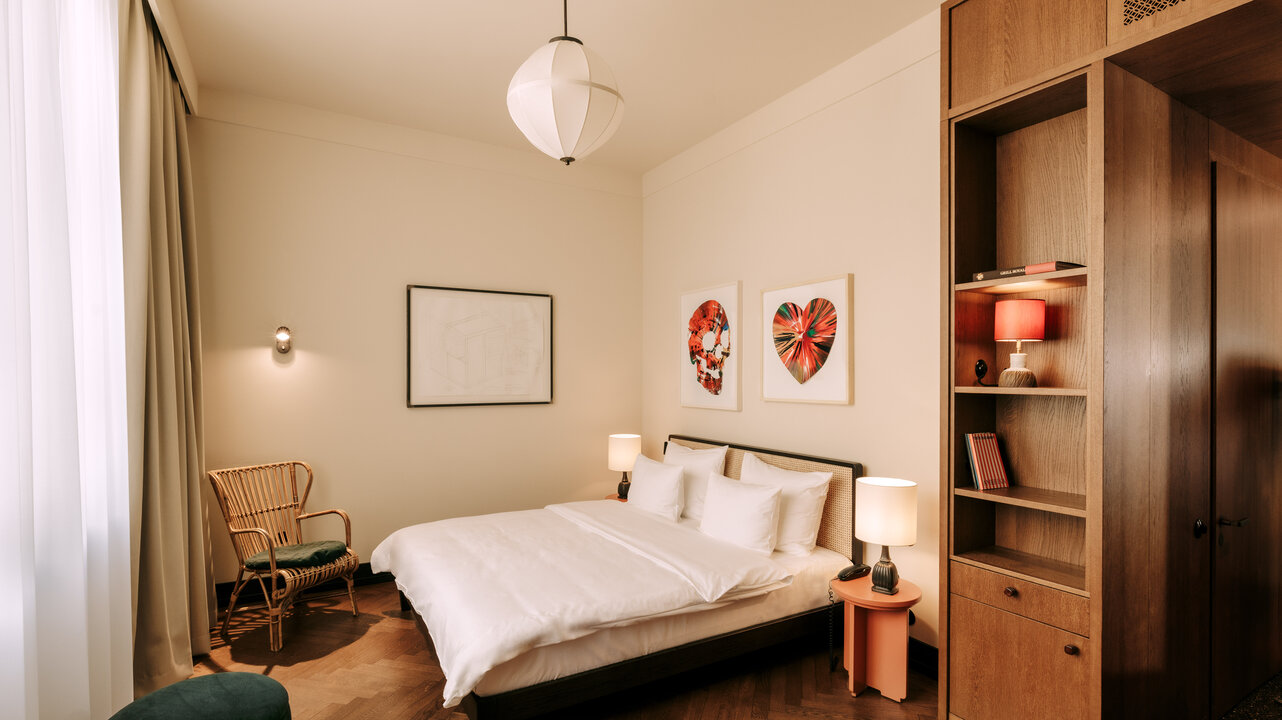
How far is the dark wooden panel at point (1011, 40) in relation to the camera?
6.68ft

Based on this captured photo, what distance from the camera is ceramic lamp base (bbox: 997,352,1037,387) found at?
2305 millimetres

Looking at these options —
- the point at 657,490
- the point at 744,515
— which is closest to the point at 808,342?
the point at 744,515

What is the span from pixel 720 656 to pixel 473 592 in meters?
1.14

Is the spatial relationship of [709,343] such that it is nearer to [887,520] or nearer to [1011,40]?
[887,520]

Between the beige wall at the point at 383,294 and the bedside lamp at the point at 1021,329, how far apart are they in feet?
11.1

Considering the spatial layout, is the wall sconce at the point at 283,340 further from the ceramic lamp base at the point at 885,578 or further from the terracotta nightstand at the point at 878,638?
the ceramic lamp base at the point at 885,578

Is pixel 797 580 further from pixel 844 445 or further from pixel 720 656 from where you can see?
pixel 844 445

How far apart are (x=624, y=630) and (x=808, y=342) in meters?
2.00

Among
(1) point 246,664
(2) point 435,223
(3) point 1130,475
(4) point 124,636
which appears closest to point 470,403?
(2) point 435,223

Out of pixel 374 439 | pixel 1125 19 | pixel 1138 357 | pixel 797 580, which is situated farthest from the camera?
pixel 374 439

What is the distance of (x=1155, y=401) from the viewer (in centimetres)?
212

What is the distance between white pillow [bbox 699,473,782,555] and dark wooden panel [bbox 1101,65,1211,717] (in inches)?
60.5

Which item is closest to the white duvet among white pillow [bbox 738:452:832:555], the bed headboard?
white pillow [bbox 738:452:832:555]

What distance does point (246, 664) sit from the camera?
3.10 meters
